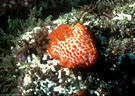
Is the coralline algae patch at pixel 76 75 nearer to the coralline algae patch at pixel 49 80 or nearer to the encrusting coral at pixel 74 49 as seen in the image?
the coralline algae patch at pixel 49 80

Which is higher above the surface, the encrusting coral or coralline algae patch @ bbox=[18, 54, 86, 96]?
the encrusting coral

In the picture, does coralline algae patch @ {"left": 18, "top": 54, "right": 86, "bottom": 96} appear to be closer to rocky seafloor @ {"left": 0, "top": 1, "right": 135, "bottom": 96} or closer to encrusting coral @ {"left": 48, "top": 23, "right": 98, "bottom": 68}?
rocky seafloor @ {"left": 0, "top": 1, "right": 135, "bottom": 96}

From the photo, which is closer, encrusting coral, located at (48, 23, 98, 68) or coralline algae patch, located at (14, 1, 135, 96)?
encrusting coral, located at (48, 23, 98, 68)

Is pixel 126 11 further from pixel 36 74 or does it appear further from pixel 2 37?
pixel 2 37

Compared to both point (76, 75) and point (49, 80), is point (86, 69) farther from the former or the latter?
point (49, 80)

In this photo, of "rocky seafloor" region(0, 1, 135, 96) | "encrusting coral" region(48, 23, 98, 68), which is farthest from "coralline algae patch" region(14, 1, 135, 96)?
"encrusting coral" region(48, 23, 98, 68)

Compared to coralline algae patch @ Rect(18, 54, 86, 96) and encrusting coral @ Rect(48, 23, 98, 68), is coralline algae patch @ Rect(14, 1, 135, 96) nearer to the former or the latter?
coralline algae patch @ Rect(18, 54, 86, 96)

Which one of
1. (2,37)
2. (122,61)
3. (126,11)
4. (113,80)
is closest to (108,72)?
(113,80)
